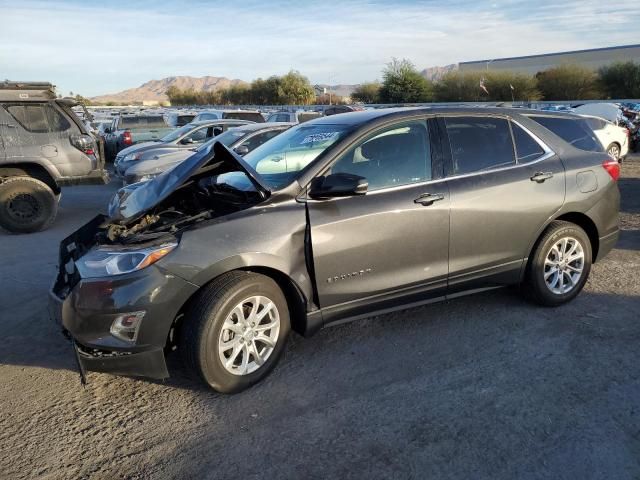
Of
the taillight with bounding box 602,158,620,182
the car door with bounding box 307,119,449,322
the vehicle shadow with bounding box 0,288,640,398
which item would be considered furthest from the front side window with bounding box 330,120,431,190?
the taillight with bounding box 602,158,620,182

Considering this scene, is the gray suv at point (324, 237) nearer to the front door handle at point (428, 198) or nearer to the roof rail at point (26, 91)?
the front door handle at point (428, 198)

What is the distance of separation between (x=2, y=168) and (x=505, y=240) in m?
7.74

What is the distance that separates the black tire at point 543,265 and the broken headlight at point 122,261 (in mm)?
3014

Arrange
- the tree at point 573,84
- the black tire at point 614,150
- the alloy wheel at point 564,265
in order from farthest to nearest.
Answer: the tree at point 573,84 → the black tire at point 614,150 → the alloy wheel at point 564,265

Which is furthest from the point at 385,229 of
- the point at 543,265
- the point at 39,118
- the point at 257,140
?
the point at 39,118

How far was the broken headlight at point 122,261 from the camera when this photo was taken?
3.19 m

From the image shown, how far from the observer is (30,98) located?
8297 mm

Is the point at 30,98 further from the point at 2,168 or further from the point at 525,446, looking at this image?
the point at 525,446

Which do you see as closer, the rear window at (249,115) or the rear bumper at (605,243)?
the rear bumper at (605,243)

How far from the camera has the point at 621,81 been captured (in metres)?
43.3

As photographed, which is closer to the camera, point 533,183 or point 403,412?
point 403,412

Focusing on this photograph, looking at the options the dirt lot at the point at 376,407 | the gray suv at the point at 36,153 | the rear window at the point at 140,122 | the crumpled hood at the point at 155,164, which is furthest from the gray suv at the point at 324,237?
the rear window at the point at 140,122

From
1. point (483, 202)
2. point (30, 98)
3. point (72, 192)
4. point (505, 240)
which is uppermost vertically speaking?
point (30, 98)

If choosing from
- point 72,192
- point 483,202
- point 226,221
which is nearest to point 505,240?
point 483,202
